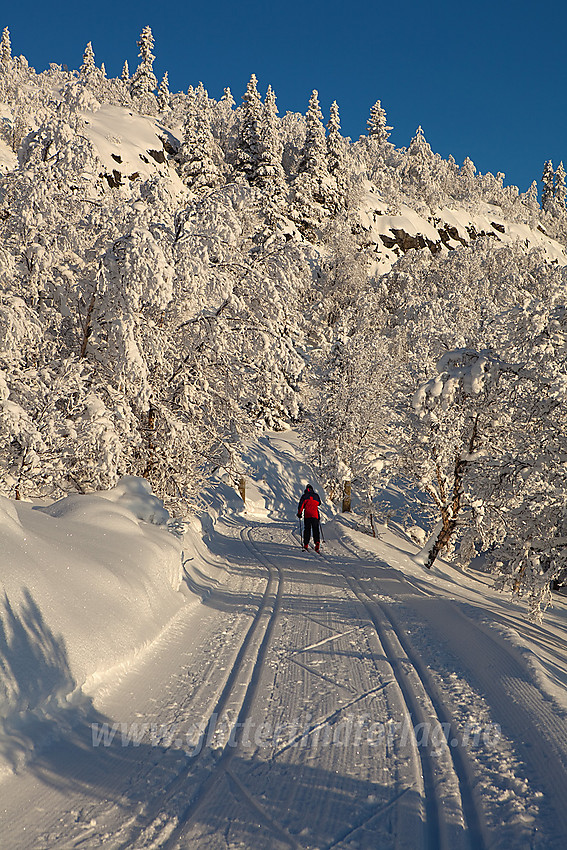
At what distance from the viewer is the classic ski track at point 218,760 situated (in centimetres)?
277

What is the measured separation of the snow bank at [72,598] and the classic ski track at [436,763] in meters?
2.76

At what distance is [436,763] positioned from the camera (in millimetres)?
3525

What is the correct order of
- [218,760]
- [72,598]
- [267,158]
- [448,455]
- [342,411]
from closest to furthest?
[218,760] < [72,598] < [448,455] < [342,411] < [267,158]

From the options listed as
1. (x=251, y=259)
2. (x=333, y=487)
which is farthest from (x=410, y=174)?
(x=251, y=259)

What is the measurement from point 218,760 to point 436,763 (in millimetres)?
1563

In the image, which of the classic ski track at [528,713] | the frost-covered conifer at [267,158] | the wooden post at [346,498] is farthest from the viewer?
the frost-covered conifer at [267,158]

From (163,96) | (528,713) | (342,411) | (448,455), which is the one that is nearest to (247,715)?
(528,713)

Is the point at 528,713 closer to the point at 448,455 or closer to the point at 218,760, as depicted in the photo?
the point at 218,760

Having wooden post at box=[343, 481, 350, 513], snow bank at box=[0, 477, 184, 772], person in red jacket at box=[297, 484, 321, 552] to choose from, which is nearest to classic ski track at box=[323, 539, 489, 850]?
snow bank at box=[0, 477, 184, 772]

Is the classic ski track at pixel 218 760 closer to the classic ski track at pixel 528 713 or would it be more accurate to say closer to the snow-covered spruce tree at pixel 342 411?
the classic ski track at pixel 528 713

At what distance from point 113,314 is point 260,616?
586 centimetres

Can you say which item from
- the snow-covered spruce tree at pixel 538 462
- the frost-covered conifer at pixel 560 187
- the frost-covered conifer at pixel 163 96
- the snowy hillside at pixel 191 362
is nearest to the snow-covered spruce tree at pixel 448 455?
the snowy hillside at pixel 191 362

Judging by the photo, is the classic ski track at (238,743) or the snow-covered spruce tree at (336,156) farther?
the snow-covered spruce tree at (336,156)

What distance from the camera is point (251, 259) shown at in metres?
11.0
